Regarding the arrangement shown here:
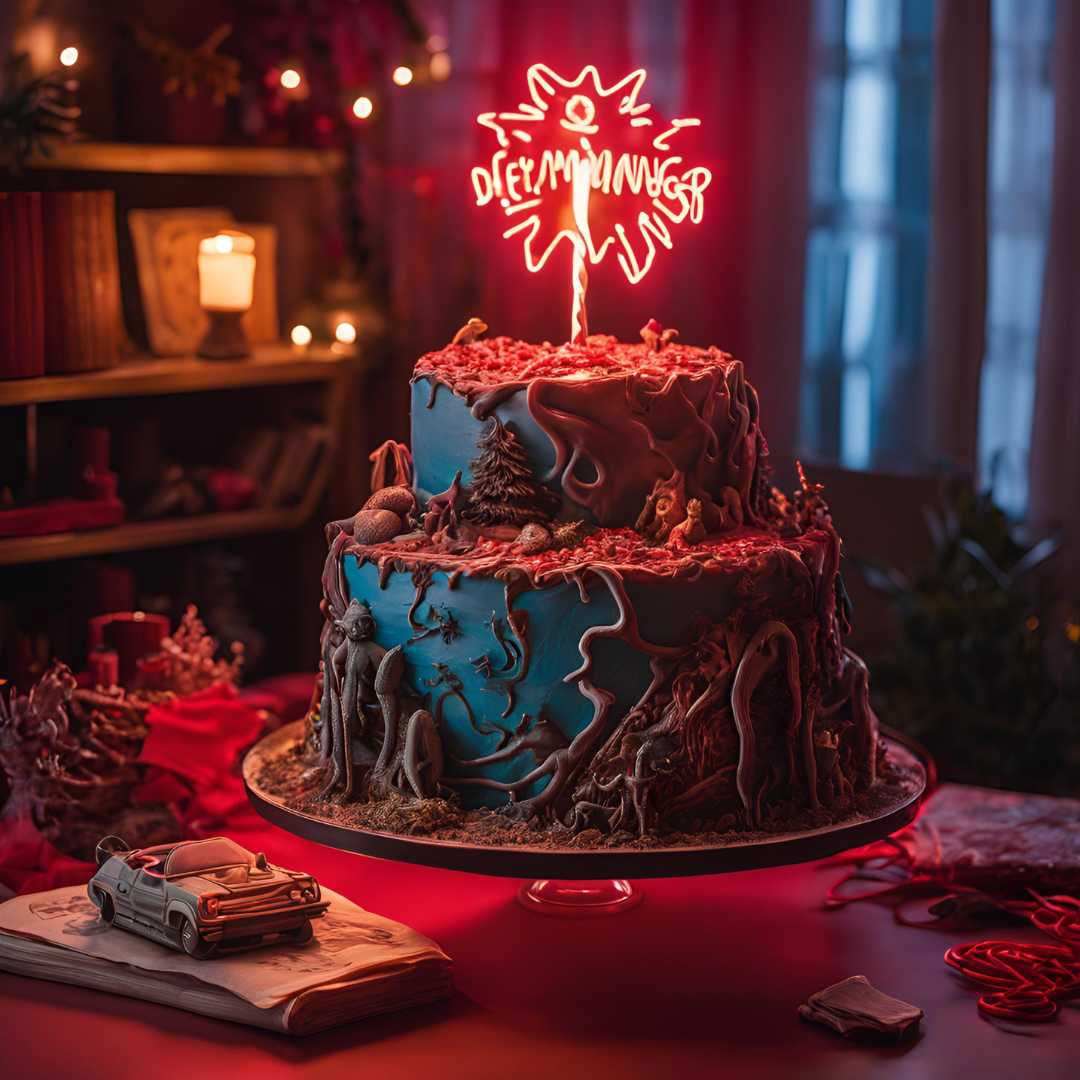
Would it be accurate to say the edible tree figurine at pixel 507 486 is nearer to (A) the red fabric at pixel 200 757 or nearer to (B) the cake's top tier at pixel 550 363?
(B) the cake's top tier at pixel 550 363

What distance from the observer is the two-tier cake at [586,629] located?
2.71m

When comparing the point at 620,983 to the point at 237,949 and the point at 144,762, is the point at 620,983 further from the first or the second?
the point at 144,762

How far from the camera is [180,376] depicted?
450cm

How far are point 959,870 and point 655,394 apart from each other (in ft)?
3.45

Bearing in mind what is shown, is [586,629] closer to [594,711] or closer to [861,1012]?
[594,711]

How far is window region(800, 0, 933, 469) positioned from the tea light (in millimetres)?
1545

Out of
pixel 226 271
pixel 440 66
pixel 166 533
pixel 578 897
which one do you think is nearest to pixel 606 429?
pixel 578 897

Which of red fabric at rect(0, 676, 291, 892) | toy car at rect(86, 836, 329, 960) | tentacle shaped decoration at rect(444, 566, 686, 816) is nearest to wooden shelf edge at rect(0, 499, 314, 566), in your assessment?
red fabric at rect(0, 676, 291, 892)

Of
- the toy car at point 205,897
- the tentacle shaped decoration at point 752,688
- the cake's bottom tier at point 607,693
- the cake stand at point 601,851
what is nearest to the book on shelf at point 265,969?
the toy car at point 205,897

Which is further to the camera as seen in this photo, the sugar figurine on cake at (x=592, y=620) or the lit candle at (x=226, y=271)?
the lit candle at (x=226, y=271)

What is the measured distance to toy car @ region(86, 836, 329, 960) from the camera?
8.68 feet

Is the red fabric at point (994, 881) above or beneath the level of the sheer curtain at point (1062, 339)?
beneath

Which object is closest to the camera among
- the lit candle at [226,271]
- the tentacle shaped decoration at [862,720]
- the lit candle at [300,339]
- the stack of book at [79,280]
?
the tentacle shaped decoration at [862,720]

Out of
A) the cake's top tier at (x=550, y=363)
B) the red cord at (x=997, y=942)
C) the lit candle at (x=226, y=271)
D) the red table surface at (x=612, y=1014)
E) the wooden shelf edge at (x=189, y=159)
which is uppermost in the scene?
the wooden shelf edge at (x=189, y=159)
